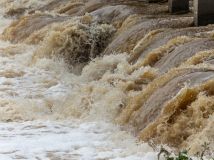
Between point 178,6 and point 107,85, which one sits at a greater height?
point 178,6

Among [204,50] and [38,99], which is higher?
[204,50]

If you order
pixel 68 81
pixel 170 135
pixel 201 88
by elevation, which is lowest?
pixel 68 81

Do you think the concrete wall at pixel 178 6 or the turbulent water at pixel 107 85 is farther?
the concrete wall at pixel 178 6

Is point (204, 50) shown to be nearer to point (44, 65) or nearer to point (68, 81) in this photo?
point (68, 81)

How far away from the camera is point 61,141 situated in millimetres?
7387

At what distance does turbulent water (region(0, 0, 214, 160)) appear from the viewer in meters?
6.89

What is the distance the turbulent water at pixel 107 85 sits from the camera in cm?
689

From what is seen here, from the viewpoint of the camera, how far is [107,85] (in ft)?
31.3

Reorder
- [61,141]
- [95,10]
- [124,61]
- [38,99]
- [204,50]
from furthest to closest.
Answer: [95,10]
[124,61]
[38,99]
[204,50]
[61,141]

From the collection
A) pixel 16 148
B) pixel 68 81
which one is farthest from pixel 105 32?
pixel 16 148

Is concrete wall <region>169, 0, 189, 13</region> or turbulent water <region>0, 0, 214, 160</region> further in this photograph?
concrete wall <region>169, 0, 189, 13</region>

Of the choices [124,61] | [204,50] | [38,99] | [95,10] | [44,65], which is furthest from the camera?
[95,10]

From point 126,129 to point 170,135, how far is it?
1164 mm

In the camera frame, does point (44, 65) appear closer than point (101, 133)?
No
